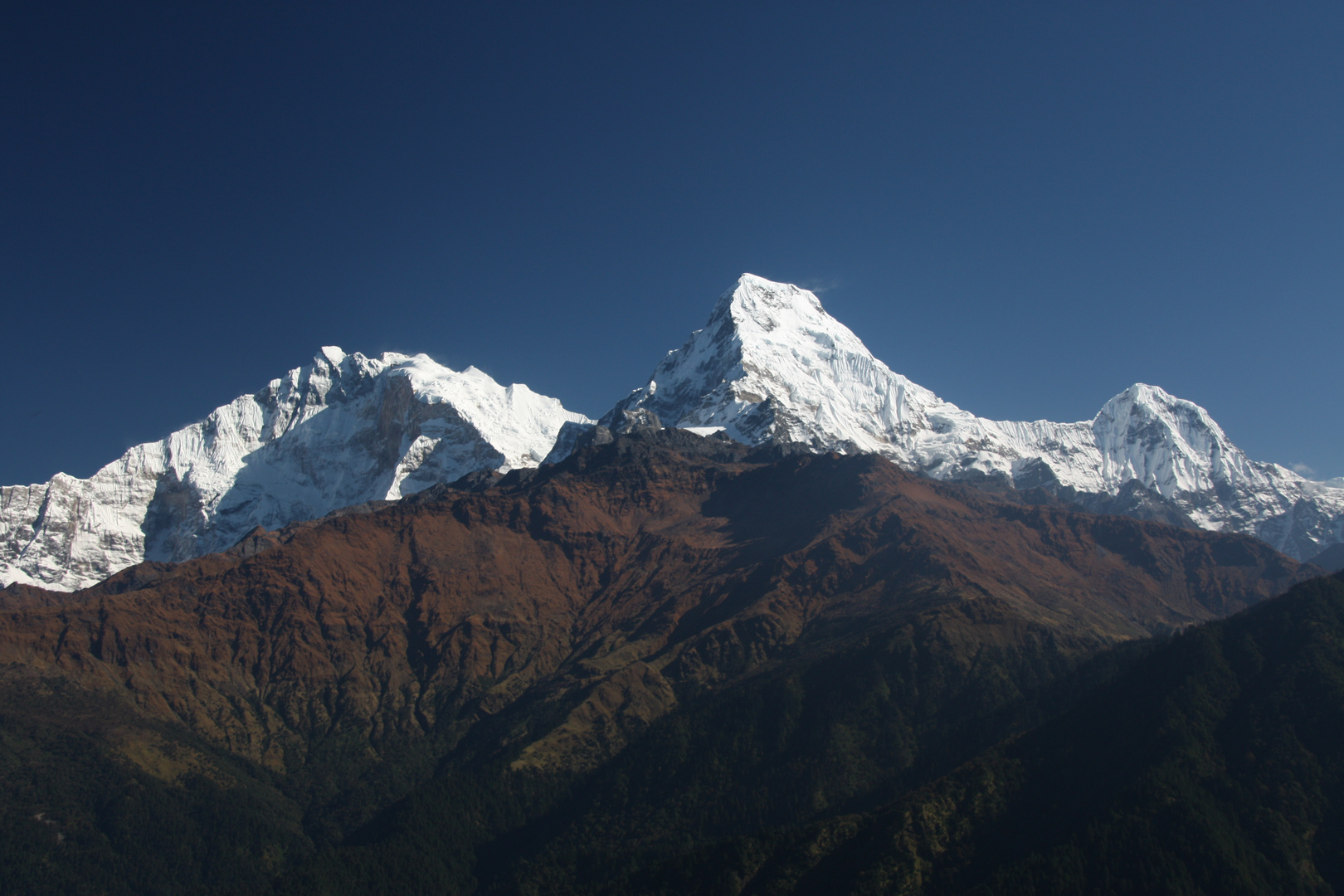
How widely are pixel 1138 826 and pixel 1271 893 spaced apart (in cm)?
1972

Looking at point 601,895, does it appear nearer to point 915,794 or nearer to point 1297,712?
point 915,794

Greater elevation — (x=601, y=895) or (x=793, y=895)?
(x=601, y=895)

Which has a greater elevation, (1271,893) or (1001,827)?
(1001,827)

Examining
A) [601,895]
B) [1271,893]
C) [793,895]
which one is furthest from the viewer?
[601,895]

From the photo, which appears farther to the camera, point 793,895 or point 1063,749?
point 1063,749

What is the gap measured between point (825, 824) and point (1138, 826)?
51.1 m

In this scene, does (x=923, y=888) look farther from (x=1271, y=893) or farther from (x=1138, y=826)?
(x=1271, y=893)

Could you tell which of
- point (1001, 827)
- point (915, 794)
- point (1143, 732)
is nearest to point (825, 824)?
point (915, 794)

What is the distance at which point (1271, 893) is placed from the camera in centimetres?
16375

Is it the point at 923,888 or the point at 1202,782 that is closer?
the point at 923,888

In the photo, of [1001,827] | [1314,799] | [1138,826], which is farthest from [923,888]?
[1314,799]

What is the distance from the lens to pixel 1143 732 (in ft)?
645

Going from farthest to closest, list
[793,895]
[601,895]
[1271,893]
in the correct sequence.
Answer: [601,895] < [793,895] < [1271,893]

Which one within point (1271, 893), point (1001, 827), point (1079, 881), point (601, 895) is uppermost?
point (601, 895)
